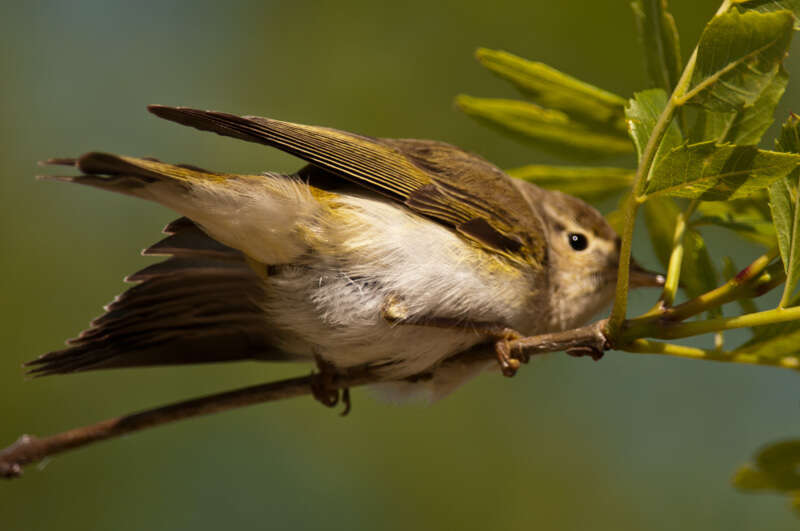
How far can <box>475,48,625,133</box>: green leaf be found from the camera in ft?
8.29

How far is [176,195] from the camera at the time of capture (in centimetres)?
269

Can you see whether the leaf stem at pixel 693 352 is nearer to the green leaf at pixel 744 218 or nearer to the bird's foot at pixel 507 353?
the green leaf at pixel 744 218

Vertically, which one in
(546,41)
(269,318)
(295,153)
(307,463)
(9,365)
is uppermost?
(546,41)

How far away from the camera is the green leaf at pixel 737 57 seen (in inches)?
68.7

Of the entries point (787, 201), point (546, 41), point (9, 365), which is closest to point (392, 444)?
point (9, 365)

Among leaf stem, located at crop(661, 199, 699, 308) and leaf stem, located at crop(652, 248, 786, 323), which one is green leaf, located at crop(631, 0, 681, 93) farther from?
leaf stem, located at crop(652, 248, 786, 323)

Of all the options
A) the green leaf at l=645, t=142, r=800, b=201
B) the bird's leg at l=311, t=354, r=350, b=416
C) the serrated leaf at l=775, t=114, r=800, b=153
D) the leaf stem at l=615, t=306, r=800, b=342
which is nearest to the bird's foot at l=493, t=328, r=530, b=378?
the leaf stem at l=615, t=306, r=800, b=342

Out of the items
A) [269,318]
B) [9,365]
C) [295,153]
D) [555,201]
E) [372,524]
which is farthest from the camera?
[372,524]

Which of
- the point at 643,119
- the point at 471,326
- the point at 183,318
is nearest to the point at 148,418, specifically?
the point at 183,318

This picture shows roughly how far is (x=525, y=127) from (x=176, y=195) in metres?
1.15

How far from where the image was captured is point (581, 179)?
9.25ft

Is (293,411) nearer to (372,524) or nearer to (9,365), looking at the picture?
(372,524)

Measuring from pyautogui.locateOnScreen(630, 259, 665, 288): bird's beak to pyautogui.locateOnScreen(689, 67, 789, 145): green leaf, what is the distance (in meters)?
1.32

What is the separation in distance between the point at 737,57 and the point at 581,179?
105 centimetres
